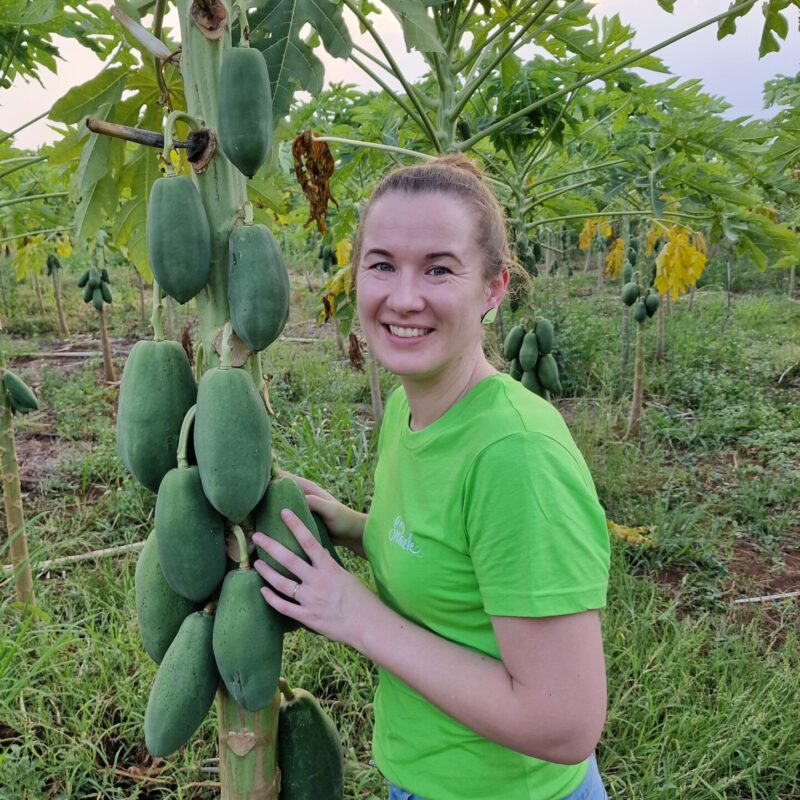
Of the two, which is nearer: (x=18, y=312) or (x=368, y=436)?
(x=368, y=436)

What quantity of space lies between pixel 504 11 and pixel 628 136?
1861mm

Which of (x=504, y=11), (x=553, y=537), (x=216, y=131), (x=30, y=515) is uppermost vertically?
(x=504, y=11)

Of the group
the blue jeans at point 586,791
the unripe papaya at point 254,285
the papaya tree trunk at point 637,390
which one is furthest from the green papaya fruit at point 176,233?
the papaya tree trunk at point 637,390

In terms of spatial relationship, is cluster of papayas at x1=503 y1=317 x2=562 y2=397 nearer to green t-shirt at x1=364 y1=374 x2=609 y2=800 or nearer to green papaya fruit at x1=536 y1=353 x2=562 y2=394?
green papaya fruit at x1=536 y1=353 x2=562 y2=394

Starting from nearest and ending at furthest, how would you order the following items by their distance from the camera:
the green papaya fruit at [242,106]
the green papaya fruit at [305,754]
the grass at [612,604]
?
1. the green papaya fruit at [242,106]
2. the green papaya fruit at [305,754]
3. the grass at [612,604]

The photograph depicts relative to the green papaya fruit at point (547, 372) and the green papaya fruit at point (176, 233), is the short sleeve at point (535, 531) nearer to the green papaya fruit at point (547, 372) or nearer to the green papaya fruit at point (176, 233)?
the green papaya fruit at point (176, 233)

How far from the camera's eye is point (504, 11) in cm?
314

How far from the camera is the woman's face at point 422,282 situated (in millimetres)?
1128

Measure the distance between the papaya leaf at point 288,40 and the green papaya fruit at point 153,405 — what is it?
658 millimetres

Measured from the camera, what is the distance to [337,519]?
142 cm

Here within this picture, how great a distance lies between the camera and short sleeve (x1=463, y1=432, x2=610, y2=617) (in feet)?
3.12

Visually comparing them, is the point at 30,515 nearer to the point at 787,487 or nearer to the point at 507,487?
the point at 507,487

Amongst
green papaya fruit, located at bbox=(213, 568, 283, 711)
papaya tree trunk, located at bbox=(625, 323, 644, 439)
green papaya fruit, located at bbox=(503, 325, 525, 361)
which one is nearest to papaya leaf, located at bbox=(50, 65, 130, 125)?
green papaya fruit, located at bbox=(213, 568, 283, 711)

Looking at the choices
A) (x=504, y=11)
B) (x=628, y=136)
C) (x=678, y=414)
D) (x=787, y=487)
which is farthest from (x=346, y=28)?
(x=678, y=414)
